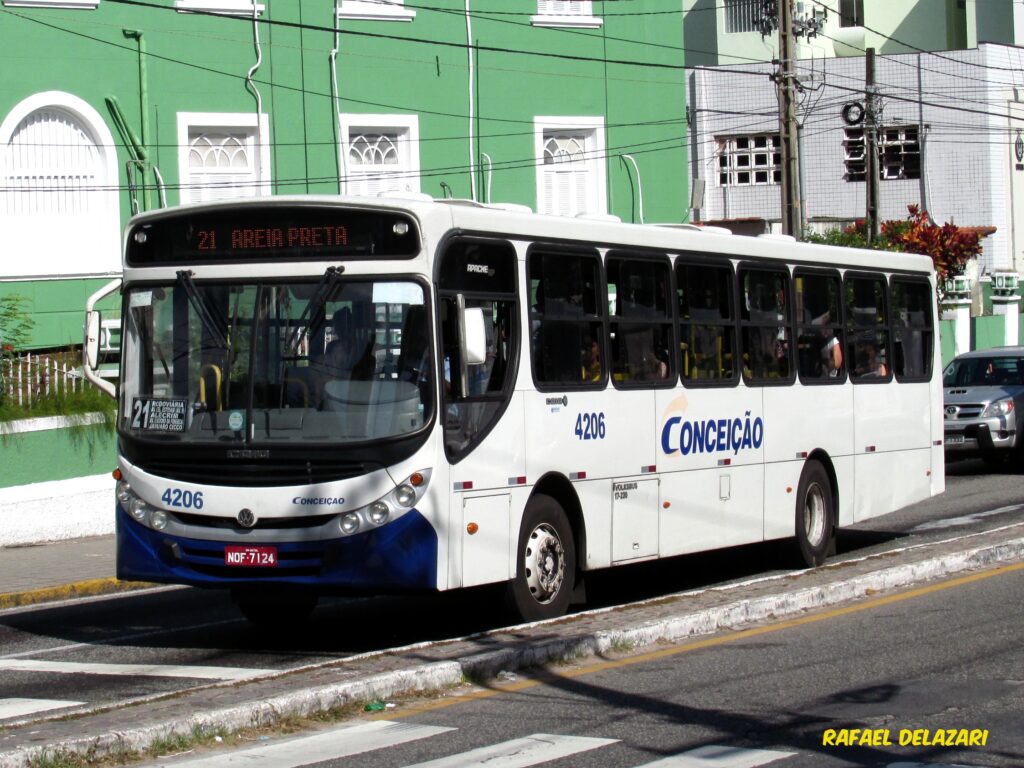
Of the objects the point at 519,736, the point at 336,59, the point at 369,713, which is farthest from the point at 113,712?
the point at 336,59

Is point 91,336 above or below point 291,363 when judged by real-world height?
above

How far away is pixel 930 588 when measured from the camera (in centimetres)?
1213

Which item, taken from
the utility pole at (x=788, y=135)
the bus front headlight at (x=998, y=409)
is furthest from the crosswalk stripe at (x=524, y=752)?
the utility pole at (x=788, y=135)

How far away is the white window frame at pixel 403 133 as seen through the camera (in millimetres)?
23812

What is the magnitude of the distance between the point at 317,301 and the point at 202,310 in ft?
2.73

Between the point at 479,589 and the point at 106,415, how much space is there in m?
7.28

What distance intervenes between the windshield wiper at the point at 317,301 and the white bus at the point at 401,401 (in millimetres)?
14

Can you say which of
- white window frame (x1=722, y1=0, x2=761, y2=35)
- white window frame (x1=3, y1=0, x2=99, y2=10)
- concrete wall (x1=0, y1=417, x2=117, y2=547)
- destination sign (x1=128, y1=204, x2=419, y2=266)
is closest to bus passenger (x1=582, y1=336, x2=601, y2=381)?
destination sign (x1=128, y1=204, x2=419, y2=266)

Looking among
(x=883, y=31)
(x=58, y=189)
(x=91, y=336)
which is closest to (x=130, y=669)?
(x=91, y=336)

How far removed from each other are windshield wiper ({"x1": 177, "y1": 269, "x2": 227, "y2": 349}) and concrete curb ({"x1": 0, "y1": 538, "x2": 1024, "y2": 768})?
2744 mm

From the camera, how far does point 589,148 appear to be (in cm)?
2661

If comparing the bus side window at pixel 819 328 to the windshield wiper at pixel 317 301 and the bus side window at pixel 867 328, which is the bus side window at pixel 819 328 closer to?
the bus side window at pixel 867 328

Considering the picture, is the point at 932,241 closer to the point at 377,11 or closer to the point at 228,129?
the point at 377,11

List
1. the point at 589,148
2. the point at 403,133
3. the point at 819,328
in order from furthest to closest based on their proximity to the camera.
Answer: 1. the point at 589,148
2. the point at 403,133
3. the point at 819,328
